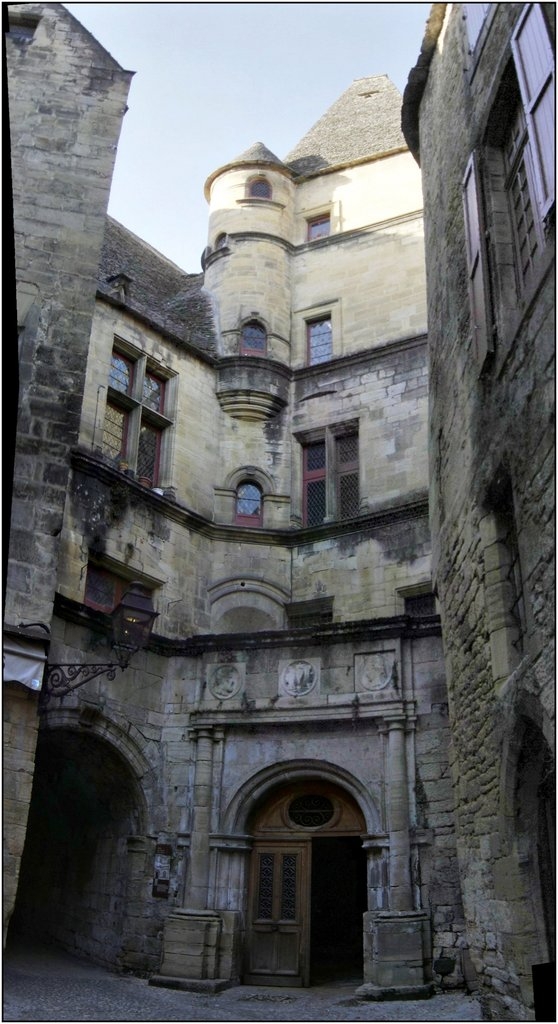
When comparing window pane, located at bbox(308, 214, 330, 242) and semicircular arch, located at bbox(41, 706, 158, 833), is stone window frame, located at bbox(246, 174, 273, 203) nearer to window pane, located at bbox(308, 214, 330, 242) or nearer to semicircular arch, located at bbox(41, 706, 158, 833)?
window pane, located at bbox(308, 214, 330, 242)

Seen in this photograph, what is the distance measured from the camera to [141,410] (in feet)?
43.5

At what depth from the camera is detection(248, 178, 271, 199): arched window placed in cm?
1697

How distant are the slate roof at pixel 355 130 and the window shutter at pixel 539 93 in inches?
449

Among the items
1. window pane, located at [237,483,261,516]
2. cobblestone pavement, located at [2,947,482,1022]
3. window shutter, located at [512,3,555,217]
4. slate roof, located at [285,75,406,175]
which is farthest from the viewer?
slate roof, located at [285,75,406,175]

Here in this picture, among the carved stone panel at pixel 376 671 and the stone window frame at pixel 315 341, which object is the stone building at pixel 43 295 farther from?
the stone window frame at pixel 315 341

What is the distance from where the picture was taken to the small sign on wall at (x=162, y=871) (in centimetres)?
977

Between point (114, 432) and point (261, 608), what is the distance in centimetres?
330

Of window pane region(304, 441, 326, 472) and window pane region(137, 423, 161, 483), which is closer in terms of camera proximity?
window pane region(137, 423, 161, 483)

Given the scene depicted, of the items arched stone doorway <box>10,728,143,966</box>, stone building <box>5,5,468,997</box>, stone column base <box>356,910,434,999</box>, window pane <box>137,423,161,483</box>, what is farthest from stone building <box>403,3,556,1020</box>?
window pane <box>137,423,161,483</box>

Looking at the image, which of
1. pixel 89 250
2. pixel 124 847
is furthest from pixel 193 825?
pixel 89 250

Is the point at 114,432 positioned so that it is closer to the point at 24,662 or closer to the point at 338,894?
the point at 24,662

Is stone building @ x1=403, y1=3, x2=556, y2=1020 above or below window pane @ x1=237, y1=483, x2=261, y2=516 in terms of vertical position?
below

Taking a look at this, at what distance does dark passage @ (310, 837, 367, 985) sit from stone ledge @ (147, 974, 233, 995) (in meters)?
4.55

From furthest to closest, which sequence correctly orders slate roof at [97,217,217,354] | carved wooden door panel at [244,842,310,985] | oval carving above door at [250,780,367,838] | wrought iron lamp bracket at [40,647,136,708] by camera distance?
1. slate roof at [97,217,217,354]
2. oval carving above door at [250,780,367,838]
3. carved wooden door panel at [244,842,310,985]
4. wrought iron lamp bracket at [40,647,136,708]
